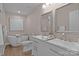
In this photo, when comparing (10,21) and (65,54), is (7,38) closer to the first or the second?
(10,21)

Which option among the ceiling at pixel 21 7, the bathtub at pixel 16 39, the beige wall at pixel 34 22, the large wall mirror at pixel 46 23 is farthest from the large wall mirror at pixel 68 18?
the bathtub at pixel 16 39

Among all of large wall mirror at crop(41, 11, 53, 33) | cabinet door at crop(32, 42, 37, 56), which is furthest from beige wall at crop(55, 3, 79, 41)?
cabinet door at crop(32, 42, 37, 56)

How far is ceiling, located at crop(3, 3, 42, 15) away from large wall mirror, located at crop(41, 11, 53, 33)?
20 cm

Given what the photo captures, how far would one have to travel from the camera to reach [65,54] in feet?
4.11

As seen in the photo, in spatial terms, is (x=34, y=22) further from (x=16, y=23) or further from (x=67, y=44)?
(x=67, y=44)

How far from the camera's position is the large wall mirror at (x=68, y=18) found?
4.60 ft

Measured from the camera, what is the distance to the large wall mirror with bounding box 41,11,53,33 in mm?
1502

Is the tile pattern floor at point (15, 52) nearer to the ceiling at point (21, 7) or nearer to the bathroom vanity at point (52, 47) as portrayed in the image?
the bathroom vanity at point (52, 47)

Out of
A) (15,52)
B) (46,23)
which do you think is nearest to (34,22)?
(46,23)

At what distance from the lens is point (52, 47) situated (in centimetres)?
140

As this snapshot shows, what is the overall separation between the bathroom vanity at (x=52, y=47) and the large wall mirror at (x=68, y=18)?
0.20 m

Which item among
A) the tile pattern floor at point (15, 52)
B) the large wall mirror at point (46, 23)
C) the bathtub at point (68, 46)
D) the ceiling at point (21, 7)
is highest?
the ceiling at point (21, 7)

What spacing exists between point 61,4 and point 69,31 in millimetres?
394

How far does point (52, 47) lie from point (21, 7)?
70cm
